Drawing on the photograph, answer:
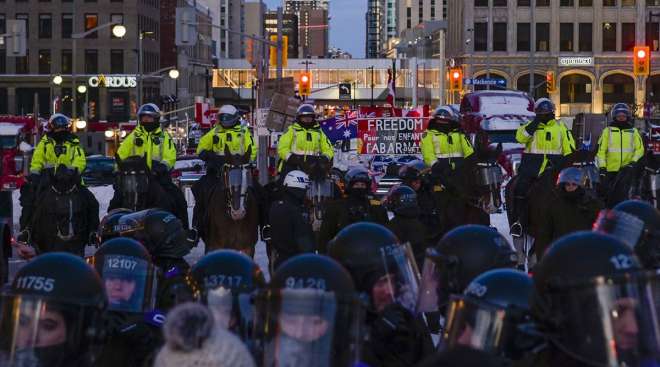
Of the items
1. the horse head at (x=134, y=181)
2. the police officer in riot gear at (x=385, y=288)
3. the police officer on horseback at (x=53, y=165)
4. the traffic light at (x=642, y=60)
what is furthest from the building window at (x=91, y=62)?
the police officer in riot gear at (x=385, y=288)

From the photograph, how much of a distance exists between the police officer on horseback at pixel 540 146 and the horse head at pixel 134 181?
15.3ft

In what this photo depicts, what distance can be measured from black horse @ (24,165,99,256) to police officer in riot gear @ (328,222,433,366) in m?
8.46

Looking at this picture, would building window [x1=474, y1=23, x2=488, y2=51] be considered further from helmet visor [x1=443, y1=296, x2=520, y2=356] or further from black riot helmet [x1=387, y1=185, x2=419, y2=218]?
helmet visor [x1=443, y1=296, x2=520, y2=356]

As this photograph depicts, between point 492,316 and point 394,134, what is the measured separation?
20826 mm

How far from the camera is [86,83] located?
104 m

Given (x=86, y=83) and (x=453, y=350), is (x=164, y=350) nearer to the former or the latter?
(x=453, y=350)

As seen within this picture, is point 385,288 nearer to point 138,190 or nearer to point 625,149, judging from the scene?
point 138,190

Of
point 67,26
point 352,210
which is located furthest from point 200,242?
point 67,26

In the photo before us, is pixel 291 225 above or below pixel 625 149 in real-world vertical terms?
below

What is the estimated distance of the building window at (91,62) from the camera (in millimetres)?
107062

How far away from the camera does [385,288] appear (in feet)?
27.2

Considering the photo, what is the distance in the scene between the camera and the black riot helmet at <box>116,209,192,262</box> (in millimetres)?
10977

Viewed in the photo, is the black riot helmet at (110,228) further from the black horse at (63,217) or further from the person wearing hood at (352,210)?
the black horse at (63,217)

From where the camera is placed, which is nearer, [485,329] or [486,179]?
[485,329]
